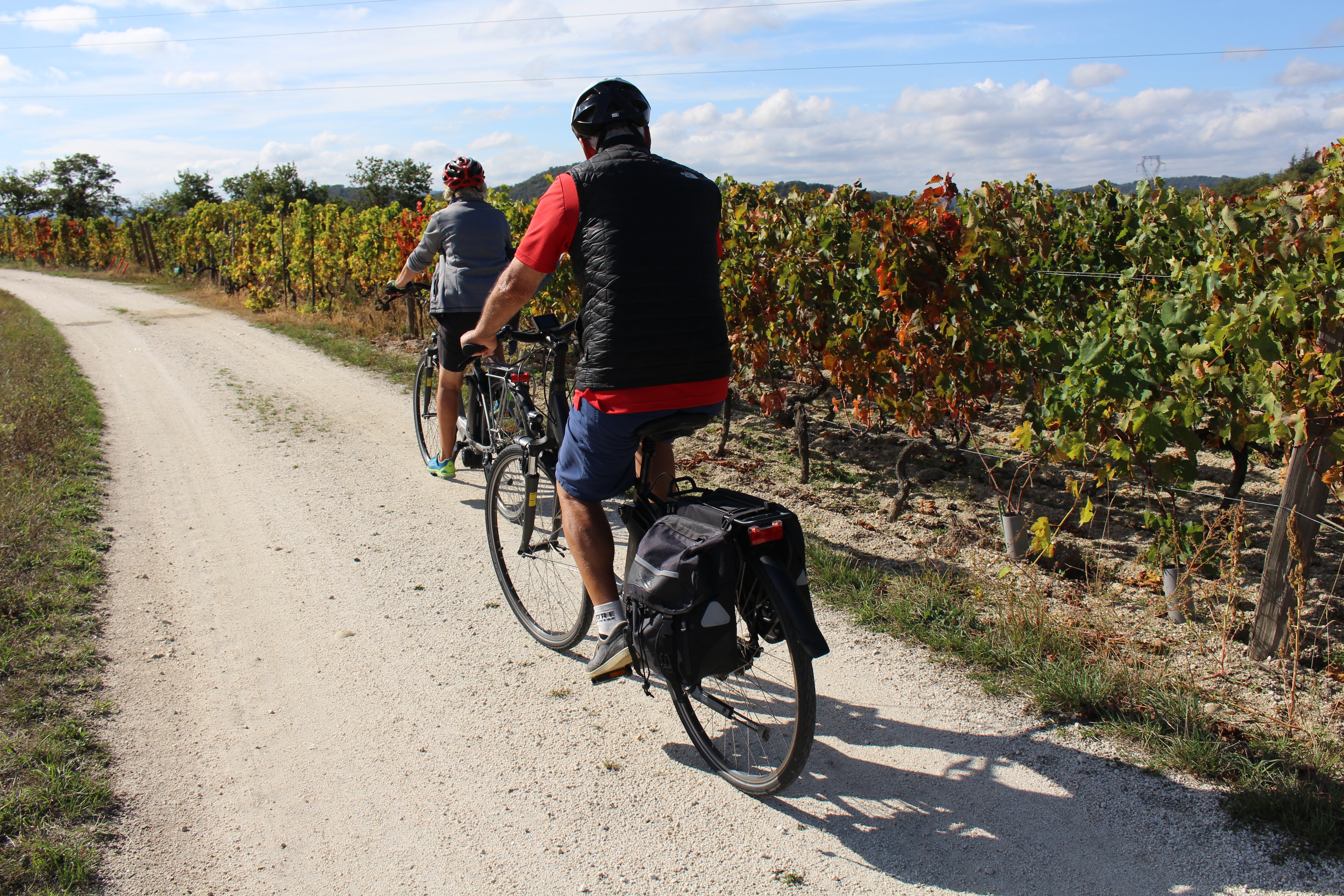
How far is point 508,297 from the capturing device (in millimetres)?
2945

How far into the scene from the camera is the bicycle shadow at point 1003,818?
233 centimetres

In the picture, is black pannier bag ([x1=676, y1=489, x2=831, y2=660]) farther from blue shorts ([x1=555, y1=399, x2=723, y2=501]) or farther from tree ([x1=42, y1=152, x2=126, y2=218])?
tree ([x1=42, y1=152, x2=126, y2=218])

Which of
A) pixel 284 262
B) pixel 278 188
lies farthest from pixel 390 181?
pixel 284 262

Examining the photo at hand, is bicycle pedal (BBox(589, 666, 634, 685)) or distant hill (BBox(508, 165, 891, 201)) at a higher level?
distant hill (BBox(508, 165, 891, 201))

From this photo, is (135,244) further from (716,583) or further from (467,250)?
(716,583)

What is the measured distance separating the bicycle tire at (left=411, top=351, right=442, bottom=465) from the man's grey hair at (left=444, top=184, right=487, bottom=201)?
135 cm

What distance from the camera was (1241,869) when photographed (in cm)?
229

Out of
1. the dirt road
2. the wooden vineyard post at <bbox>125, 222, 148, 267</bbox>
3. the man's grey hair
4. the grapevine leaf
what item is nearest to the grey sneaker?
the dirt road

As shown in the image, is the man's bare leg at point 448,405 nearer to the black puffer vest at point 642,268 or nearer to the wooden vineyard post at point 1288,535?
the black puffer vest at point 642,268

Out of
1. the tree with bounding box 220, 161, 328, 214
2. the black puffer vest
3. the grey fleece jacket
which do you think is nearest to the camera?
the black puffer vest

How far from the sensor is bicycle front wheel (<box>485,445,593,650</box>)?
378cm

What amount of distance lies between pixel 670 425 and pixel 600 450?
0.26 meters

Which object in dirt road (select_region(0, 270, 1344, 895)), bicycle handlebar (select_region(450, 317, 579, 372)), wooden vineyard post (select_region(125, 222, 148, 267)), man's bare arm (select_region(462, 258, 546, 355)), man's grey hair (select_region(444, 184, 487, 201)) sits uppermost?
wooden vineyard post (select_region(125, 222, 148, 267))

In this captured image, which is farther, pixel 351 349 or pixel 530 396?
pixel 351 349
